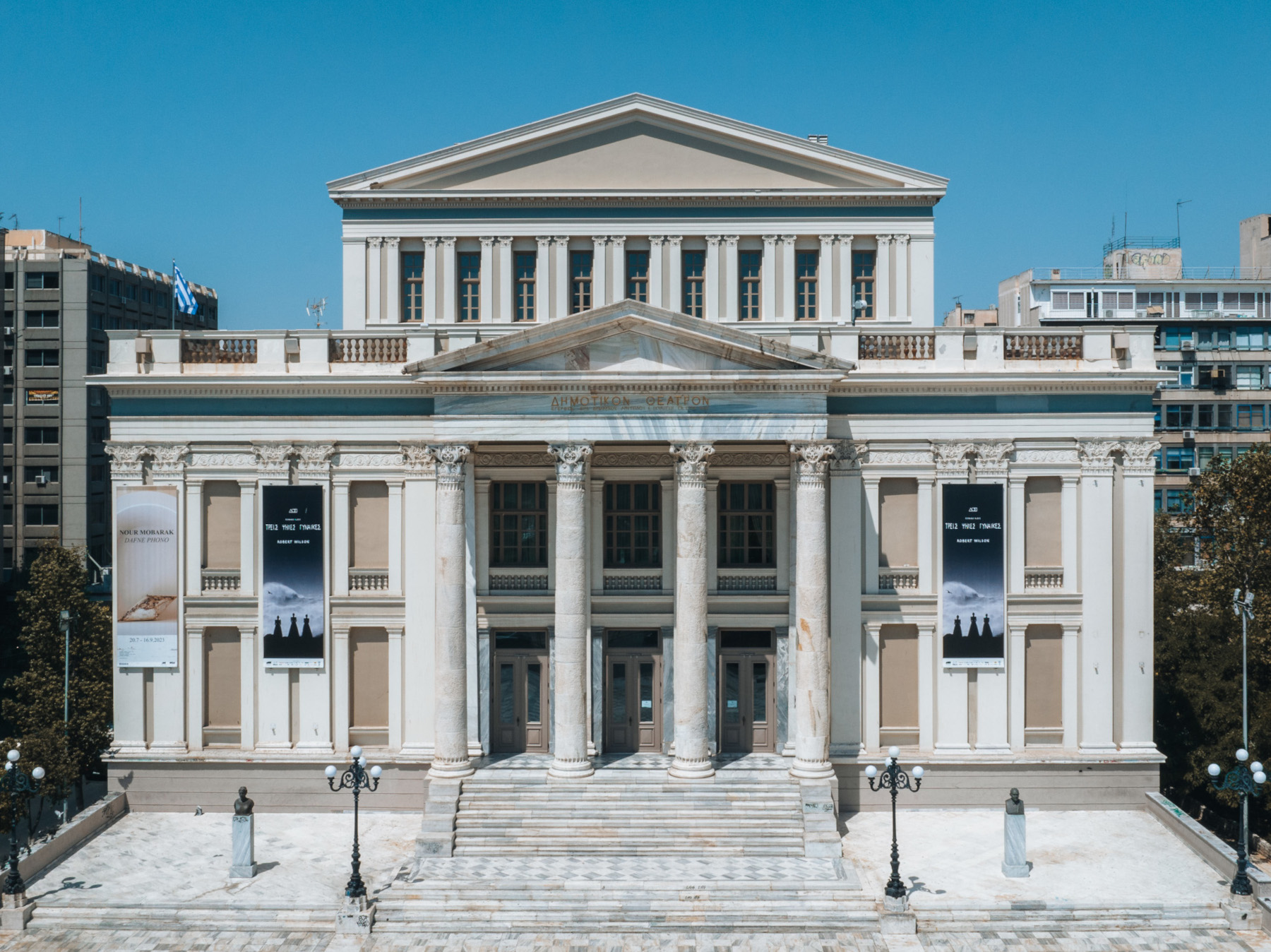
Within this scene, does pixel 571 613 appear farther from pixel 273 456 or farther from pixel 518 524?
pixel 273 456

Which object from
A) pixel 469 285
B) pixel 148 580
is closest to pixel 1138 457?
pixel 469 285

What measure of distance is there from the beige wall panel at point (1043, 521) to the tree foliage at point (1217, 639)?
6533 mm

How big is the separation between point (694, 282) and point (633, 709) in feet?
41.6

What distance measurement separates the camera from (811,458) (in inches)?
1182

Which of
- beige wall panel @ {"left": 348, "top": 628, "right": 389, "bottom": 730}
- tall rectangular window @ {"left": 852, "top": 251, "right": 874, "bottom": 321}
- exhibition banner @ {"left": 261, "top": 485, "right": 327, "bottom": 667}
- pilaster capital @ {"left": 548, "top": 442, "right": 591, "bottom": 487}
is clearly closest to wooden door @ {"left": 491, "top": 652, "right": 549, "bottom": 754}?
beige wall panel @ {"left": 348, "top": 628, "right": 389, "bottom": 730}

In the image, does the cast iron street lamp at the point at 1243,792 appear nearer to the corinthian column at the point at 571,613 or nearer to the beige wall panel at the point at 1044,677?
the beige wall panel at the point at 1044,677

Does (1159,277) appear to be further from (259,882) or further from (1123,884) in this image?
(259,882)

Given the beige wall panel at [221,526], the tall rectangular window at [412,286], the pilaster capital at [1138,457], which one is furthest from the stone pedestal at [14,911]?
the pilaster capital at [1138,457]

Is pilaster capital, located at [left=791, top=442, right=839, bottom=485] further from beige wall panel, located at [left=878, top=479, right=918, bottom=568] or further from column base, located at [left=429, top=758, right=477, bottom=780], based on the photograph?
column base, located at [left=429, top=758, right=477, bottom=780]

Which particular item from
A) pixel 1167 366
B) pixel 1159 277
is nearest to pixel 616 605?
pixel 1167 366

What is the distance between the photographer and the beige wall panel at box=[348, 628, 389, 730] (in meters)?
32.4

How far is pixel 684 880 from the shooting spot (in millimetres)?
26859

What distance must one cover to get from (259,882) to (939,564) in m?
18.8

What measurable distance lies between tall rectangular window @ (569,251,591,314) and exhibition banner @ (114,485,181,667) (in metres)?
12.6
